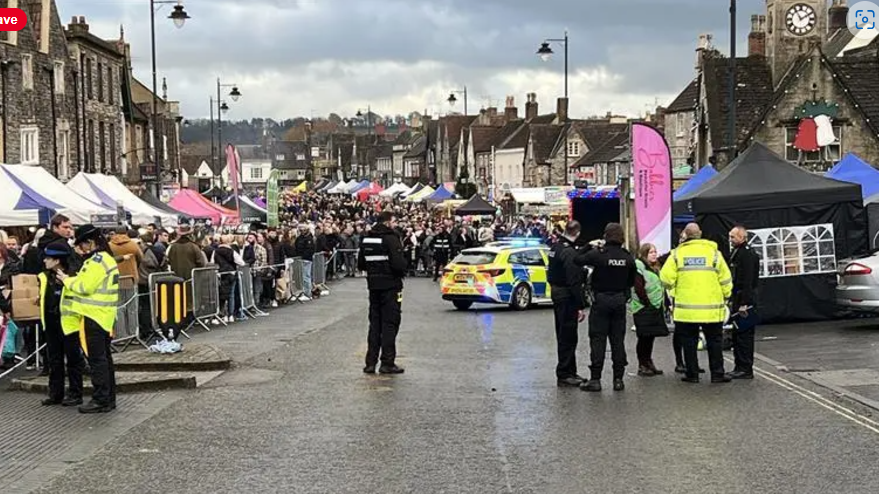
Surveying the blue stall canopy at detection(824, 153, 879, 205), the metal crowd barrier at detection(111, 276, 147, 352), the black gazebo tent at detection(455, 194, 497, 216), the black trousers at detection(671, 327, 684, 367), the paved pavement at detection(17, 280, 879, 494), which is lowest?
the paved pavement at detection(17, 280, 879, 494)

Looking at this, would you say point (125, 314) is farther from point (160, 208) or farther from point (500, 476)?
point (160, 208)

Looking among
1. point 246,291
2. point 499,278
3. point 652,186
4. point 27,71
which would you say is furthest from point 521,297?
point 27,71

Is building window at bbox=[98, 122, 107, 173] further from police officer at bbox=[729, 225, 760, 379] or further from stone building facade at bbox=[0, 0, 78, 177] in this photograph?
police officer at bbox=[729, 225, 760, 379]

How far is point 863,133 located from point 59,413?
3774cm

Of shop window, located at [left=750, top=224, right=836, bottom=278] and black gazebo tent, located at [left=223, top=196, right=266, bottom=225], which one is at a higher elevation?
black gazebo tent, located at [left=223, top=196, right=266, bottom=225]

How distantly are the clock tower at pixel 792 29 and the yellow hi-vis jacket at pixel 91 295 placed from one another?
37.1 m

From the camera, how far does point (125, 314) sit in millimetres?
16297

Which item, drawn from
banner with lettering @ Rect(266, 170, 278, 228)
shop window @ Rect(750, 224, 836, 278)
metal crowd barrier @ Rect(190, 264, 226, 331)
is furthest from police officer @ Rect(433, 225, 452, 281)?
shop window @ Rect(750, 224, 836, 278)

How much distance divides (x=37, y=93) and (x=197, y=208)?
25.1 feet

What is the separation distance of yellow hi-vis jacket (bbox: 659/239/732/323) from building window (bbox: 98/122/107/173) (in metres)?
39.3

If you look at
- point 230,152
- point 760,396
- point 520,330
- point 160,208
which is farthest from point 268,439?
point 230,152

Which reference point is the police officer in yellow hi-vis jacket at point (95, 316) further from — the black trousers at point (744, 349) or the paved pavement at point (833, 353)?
the paved pavement at point (833, 353)

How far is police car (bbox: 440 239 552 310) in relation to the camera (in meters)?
25.0

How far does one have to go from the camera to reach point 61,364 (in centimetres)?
1188
